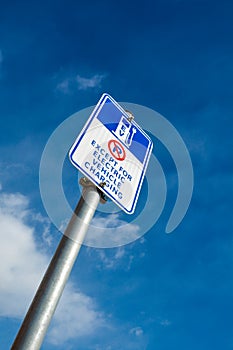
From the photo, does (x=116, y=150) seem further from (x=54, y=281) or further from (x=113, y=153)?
(x=54, y=281)

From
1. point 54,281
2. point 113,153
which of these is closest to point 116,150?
point 113,153

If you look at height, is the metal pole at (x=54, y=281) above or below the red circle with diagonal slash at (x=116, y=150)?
below

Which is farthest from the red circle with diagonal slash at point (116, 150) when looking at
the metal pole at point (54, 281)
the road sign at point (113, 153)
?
the metal pole at point (54, 281)

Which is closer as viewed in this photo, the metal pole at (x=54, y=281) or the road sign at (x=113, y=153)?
the metal pole at (x=54, y=281)

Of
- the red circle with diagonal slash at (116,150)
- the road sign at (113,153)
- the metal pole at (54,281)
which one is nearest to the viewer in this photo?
the metal pole at (54,281)

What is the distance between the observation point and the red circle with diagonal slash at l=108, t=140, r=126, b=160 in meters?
3.66

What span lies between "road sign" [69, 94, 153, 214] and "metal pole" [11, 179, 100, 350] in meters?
0.38

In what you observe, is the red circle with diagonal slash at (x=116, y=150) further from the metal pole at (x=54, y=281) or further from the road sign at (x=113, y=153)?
the metal pole at (x=54, y=281)

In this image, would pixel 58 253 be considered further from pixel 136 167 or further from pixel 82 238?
pixel 136 167

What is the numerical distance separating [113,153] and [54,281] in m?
1.66

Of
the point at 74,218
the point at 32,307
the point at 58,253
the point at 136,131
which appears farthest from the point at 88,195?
the point at 136,131

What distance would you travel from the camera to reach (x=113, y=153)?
12.0ft

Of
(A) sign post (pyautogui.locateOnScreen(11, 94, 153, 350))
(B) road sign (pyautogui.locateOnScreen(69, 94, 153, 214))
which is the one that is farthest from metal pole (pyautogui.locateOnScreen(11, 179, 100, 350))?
(B) road sign (pyautogui.locateOnScreen(69, 94, 153, 214))

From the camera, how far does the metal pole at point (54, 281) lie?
2234 millimetres
